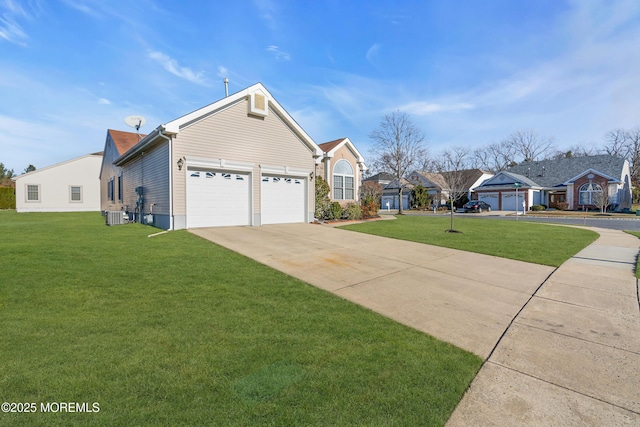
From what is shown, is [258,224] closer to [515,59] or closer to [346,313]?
[346,313]

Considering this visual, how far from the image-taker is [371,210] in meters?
18.6

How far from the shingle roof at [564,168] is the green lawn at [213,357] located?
42.8m

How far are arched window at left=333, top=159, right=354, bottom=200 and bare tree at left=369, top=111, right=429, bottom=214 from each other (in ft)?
34.7

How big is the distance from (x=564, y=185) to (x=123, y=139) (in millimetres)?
45893

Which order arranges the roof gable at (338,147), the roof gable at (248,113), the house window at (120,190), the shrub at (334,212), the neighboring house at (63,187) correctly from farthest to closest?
the neighboring house at (63,187) < the roof gable at (338,147) < the house window at (120,190) < the shrub at (334,212) < the roof gable at (248,113)

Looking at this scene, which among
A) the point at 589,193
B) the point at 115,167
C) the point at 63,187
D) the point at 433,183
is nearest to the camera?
the point at 115,167

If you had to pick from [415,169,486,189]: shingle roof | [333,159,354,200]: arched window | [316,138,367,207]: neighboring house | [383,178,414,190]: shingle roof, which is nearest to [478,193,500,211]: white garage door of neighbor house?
[415,169,486,189]: shingle roof

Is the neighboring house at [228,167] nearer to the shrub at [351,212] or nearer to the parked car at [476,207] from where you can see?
the shrub at [351,212]

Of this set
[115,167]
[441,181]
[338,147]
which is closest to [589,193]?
[441,181]

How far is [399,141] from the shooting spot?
97.0 ft

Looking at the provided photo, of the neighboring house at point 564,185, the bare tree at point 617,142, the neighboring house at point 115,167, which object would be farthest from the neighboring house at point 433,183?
the neighboring house at point 115,167

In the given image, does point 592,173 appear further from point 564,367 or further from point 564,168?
point 564,367

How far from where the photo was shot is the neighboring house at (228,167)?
1098 centimetres

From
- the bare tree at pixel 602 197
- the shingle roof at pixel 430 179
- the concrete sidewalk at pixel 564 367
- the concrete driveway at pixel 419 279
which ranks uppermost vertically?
the shingle roof at pixel 430 179
